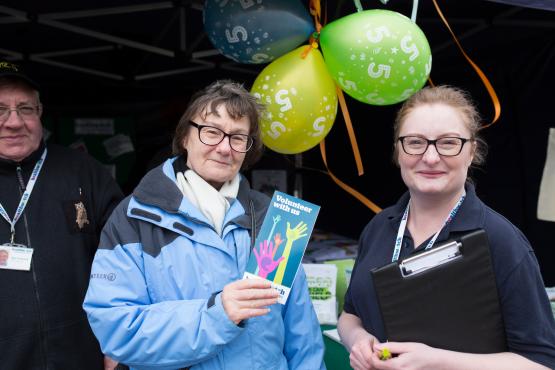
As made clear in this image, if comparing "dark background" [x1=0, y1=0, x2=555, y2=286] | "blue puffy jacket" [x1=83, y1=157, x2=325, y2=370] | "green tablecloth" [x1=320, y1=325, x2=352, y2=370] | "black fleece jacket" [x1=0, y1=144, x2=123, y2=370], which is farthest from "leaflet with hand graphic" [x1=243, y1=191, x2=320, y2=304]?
"dark background" [x1=0, y1=0, x2=555, y2=286]

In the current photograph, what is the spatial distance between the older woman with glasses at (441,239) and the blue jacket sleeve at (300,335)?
10 centimetres

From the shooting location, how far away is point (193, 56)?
3.85 meters

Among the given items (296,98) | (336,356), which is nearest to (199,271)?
(296,98)

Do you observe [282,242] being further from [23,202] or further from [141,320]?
[23,202]

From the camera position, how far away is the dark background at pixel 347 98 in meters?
3.25

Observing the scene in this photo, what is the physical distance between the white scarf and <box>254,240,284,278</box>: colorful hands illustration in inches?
7.4

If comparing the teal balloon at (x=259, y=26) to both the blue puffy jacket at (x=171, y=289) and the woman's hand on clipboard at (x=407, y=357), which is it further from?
the woman's hand on clipboard at (x=407, y=357)

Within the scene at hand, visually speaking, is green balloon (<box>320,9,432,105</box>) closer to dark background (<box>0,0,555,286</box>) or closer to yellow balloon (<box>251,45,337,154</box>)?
yellow balloon (<box>251,45,337,154</box>)

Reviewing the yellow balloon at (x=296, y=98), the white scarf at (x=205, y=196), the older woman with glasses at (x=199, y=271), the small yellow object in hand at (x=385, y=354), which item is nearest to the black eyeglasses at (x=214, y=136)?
the older woman with glasses at (x=199, y=271)

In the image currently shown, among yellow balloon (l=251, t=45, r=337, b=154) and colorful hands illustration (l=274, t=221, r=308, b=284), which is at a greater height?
yellow balloon (l=251, t=45, r=337, b=154)

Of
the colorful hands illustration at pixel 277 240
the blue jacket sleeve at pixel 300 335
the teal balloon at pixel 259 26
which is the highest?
the teal balloon at pixel 259 26

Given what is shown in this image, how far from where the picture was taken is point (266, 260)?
4.45 ft

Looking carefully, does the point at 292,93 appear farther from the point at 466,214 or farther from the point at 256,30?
the point at 466,214

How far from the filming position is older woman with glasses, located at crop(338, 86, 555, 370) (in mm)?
1257
